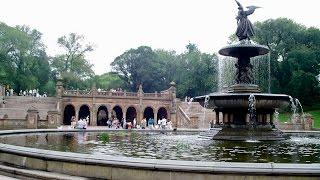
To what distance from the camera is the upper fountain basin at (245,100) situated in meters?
14.3

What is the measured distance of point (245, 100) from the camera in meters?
14.3

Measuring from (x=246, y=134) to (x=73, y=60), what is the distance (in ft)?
204

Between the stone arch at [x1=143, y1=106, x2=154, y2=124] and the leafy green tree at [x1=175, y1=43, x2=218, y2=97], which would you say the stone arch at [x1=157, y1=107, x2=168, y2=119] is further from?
the leafy green tree at [x1=175, y1=43, x2=218, y2=97]

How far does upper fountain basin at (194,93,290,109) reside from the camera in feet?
47.0

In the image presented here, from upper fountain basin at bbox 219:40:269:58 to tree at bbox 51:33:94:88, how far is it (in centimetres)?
5824

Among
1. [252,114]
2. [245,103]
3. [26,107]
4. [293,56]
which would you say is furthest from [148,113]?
[245,103]

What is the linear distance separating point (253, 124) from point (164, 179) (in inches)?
356

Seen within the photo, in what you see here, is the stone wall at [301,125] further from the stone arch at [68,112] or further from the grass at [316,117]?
the stone arch at [68,112]

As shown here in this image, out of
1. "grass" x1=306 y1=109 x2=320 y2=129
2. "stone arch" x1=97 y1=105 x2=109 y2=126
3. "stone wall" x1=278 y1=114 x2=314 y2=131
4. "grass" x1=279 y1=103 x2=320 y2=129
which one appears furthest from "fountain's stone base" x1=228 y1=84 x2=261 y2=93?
"stone arch" x1=97 y1=105 x2=109 y2=126

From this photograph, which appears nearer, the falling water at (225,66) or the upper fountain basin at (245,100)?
the upper fountain basin at (245,100)

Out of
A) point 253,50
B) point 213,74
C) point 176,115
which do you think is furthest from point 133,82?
point 253,50

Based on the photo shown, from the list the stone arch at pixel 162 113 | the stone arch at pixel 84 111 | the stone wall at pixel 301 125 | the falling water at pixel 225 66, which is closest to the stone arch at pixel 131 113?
the stone arch at pixel 162 113

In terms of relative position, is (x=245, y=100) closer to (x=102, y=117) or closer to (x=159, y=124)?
(x=159, y=124)

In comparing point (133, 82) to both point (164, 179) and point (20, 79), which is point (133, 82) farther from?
point (164, 179)
